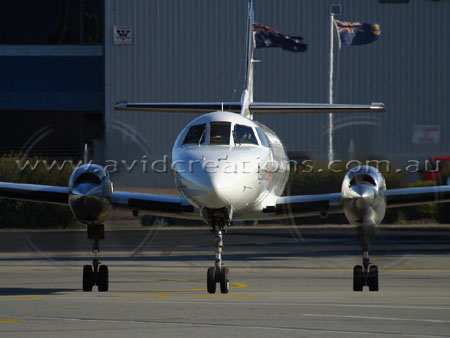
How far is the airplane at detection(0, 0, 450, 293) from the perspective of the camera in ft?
47.6

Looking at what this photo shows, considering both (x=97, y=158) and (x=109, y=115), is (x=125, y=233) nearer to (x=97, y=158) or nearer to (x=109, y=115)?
(x=97, y=158)

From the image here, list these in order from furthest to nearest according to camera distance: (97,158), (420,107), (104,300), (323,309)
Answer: (420,107)
(97,158)
(104,300)
(323,309)

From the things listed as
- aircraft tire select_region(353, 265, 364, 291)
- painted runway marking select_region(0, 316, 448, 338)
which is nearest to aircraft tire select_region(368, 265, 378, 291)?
Result: aircraft tire select_region(353, 265, 364, 291)

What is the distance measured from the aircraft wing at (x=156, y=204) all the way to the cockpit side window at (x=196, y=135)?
5.55ft

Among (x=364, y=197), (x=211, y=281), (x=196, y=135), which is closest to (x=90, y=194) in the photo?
(x=196, y=135)

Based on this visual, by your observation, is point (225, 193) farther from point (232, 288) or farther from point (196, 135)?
point (232, 288)

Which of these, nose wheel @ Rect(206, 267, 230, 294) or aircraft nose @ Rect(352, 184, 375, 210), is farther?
aircraft nose @ Rect(352, 184, 375, 210)

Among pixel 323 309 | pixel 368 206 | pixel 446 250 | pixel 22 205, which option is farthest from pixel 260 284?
pixel 22 205

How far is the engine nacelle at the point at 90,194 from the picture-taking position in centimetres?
1609

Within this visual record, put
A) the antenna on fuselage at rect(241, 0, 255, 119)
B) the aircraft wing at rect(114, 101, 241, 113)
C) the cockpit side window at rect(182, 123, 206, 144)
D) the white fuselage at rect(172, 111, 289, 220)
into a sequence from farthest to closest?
the antenna on fuselage at rect(241, 0, 255, 119), the aircraft wing at rect(114, 101, 241, 113), the cockpit side window at rect(182, 123, 206, 144), the white fuselage at rect(172, 111, 289, 220)

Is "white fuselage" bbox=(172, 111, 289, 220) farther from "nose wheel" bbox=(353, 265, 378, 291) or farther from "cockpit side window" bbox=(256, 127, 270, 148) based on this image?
"nose wheel" bbox=(353, 265, 378, 291)

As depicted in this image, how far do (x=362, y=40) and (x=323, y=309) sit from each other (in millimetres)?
30889

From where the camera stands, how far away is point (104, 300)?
527 inches

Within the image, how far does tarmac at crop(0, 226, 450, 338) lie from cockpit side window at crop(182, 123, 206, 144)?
2.64m
